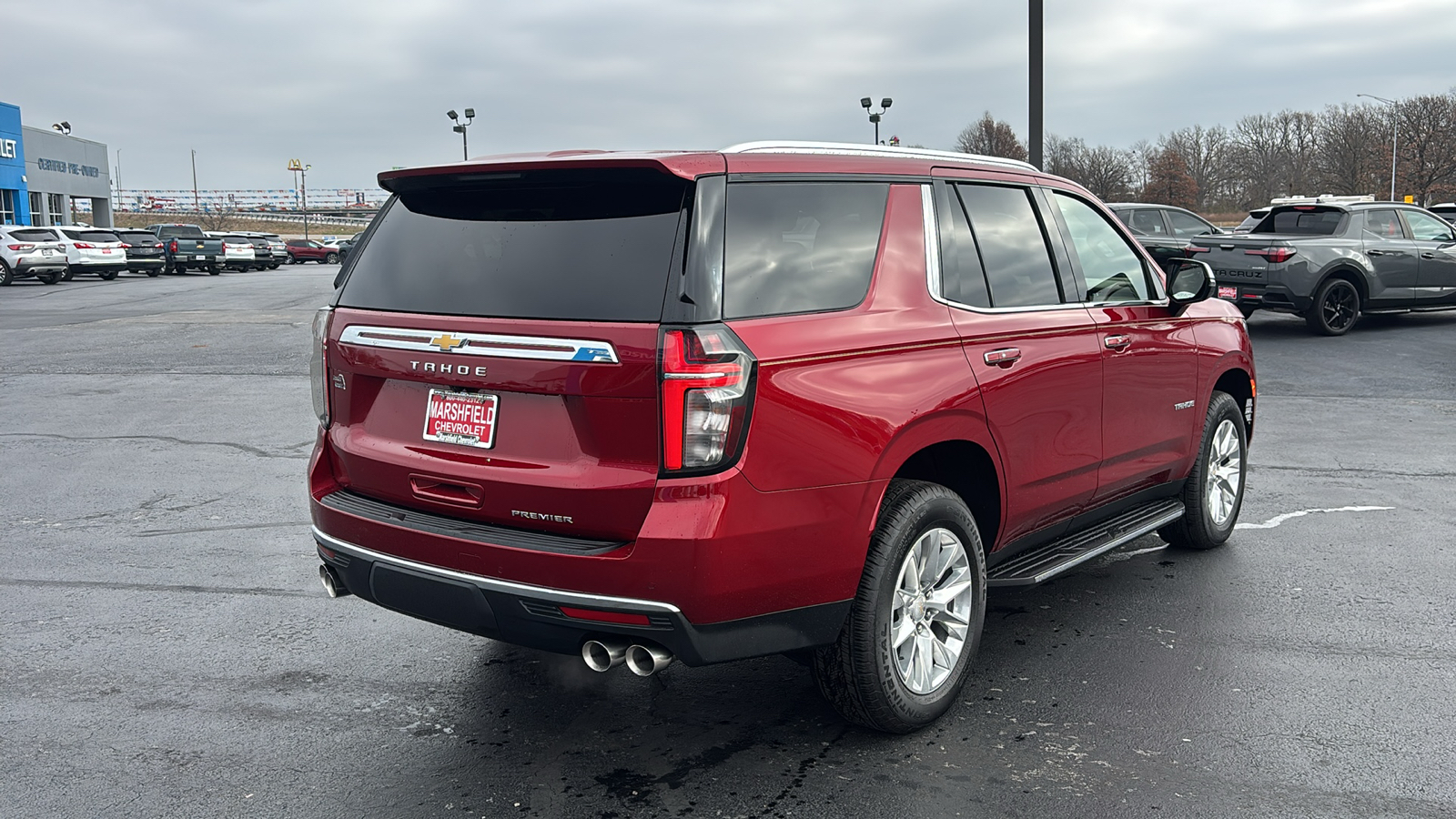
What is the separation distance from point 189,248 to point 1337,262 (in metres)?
39.2

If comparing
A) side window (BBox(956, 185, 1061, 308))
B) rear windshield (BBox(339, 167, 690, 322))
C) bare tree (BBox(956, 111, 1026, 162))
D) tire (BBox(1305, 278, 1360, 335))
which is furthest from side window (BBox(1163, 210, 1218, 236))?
bare tree (BBox(956, 111, 1026, 162))

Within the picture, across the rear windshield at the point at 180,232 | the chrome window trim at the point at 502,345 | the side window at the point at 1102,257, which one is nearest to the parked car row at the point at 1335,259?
the side window at the point at 1102,257

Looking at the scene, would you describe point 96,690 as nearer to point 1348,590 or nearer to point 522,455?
point 522,455

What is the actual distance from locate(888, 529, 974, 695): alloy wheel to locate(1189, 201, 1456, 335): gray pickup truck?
491 inches

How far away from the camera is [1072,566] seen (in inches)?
176

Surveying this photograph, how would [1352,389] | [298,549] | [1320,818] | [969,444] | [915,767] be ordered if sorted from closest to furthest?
[1320,818], [915,767], [969,444], [298,549], [1352,389]

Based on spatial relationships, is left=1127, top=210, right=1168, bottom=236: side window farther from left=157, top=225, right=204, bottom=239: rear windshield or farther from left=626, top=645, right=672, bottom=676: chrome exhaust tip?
left=157, top=225, right=204, bottom=239: rear windshield

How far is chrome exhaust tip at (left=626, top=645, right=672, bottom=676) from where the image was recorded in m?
3.28

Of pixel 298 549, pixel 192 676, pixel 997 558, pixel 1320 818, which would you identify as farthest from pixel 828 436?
pixel 298 549

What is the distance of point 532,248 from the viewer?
11.5 ft

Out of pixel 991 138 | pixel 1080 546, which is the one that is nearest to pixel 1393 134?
pixel 991 138

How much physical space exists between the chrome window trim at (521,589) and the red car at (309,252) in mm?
61608

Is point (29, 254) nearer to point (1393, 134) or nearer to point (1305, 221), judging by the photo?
point (1305, 221)

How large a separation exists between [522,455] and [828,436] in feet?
2.86
